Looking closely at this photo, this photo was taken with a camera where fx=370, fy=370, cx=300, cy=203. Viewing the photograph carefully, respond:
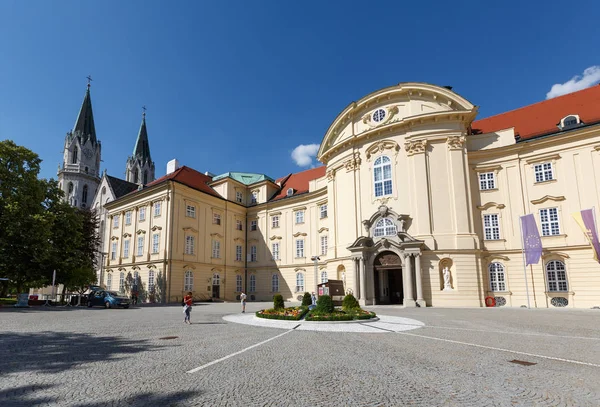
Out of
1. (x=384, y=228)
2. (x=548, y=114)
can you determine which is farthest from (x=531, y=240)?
(x=548, y=114)

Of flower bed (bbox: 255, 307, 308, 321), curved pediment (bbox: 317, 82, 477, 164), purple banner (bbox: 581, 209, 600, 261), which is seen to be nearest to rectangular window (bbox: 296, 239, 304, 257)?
curved pediment (bbox: 317, 82, 477, 164)

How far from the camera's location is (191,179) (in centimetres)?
4344

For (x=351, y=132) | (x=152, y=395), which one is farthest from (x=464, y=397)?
(x=351, y=132)

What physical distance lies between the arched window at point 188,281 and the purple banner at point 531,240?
1197 inches

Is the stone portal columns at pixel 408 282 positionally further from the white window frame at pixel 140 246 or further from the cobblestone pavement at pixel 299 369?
the white window frame at pixel 140 246

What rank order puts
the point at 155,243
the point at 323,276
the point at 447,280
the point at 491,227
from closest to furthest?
the point at 447,280, the point at 491,227, the point at 155,243, the point at 323,276

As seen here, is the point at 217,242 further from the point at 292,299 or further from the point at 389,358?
the point at 389,358

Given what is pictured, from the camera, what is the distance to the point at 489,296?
93.0 ft

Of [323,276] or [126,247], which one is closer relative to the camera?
[323,276]

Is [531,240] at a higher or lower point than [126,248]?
lower

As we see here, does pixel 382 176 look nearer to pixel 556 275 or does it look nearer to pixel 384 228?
pixel 384 228

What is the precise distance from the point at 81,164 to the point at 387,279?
73.4 m

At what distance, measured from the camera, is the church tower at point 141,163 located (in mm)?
87062

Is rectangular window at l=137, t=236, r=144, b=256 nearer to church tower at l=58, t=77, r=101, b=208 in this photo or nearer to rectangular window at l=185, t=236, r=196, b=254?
rectangular window at l=185, t=236, r=196, b=254
